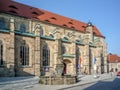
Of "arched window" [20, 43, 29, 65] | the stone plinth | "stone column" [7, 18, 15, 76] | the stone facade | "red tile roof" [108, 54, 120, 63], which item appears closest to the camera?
the stone plinth

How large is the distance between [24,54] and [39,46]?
3135 millimetres

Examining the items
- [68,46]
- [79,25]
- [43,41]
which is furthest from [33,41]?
[79,25]

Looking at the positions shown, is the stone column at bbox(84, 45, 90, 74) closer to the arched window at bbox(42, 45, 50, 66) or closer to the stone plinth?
the arched window at bbox(42, 45, 50, 66)

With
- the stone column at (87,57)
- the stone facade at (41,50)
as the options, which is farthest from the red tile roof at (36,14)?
the stone column at (87,57)

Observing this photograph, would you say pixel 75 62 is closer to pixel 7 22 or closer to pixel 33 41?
pixel 33 41

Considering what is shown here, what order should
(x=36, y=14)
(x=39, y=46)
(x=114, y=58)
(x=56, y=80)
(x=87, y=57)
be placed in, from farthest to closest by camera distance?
1. (x=114, y=58)
2. (x=87, y=57)
3. (x=36, y=14)
4. (x=39, y=46)
5. (x=56, y=80)

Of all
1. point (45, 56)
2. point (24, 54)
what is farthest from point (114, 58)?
point (24, 54)

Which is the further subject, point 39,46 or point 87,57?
point 87,57

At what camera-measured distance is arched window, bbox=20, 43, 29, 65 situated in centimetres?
3566

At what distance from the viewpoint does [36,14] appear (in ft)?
157

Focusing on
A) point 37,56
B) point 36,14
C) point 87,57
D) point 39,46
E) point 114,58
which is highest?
point 36,14

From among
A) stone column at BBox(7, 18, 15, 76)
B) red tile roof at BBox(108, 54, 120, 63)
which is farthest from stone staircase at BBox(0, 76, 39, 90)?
red tile roof at BBox(108, 54, 120, 63)

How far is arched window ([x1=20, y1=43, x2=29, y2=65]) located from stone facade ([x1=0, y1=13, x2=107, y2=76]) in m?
0.30

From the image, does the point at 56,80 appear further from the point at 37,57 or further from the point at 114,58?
the point at 114,58
